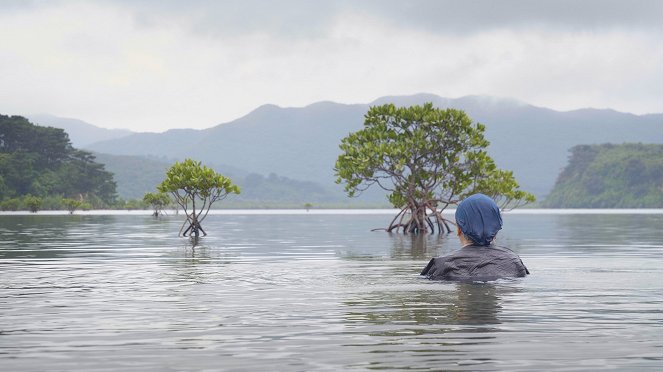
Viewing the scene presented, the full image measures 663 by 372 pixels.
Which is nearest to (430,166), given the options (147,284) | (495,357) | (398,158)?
(398,158)

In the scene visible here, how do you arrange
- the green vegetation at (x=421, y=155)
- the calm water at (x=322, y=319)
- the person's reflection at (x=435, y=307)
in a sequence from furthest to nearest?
the green vegetation at (x=421, y=155), the person's reflection at (x=435, y=307), the calm water at (x=322, y=319)

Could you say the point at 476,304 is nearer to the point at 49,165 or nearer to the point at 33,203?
the point at 33,203

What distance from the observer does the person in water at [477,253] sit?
2062 cm

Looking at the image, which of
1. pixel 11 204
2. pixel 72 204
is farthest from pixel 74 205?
pixel 11 204

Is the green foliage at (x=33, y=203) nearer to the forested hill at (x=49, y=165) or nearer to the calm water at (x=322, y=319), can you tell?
the forested hill at (x=49, y=165)

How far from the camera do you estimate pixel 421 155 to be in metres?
75.1

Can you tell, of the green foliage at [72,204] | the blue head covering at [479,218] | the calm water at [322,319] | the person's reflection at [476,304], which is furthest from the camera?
the green foliage at [72,204]

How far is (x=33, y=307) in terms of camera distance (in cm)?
1772

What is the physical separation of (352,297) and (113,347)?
759 cm

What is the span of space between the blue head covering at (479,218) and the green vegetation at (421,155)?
51148 mm

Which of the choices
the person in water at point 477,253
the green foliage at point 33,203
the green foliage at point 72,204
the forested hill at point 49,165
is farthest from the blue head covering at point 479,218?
the forested hill at point 49,165

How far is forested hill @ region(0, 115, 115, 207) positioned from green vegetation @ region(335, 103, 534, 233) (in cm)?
10802

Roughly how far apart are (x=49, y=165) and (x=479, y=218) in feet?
577

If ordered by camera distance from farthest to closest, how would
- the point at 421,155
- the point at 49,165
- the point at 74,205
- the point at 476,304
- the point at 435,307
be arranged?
1. the point at 49,165
2. the point at 74,205
3. the point at 421,155
4. the point at 476,304
5. the point at 435,307
